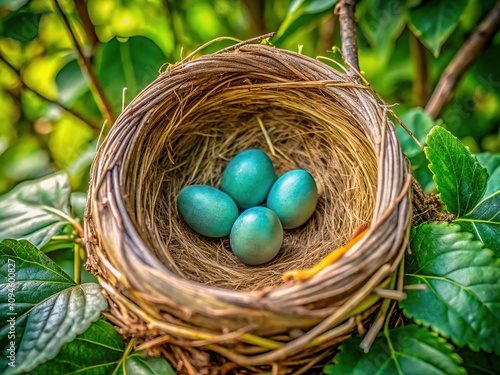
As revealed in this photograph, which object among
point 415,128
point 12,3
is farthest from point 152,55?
point 415,128

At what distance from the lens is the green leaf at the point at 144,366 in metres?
0.71

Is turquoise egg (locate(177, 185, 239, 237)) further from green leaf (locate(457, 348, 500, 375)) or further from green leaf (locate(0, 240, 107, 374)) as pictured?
green leaf (locate(457, 348, 500, 375))

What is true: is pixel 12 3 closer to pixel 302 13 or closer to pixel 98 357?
pixel 302 13

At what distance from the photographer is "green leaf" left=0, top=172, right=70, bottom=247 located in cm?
99

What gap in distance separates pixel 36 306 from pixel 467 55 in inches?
45.1

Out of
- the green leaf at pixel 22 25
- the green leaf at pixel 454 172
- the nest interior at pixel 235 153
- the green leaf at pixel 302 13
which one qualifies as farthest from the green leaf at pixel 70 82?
the green leaf at pixel 454 172

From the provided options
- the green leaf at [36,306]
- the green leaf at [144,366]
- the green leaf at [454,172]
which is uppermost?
the green leaf at [454,172]

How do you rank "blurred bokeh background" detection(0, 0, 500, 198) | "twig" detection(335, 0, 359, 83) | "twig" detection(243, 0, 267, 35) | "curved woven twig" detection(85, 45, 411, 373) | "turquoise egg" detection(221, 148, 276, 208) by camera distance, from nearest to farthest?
"curved woven twig" detection(85, 45, 411, 373), "twig" detection(335, 0, 359, 83), "turquoise egg" detection(221, 148, 276, 208), "blurred bokeh background" detection(0, 0, 500, 198), "twig" detection(243, 0, 267, 35)

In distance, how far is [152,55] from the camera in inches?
49.7

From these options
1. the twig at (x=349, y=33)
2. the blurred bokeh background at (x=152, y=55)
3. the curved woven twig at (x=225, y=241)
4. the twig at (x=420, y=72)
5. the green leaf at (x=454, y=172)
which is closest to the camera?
the curved woven twig at (x=225, y=241)

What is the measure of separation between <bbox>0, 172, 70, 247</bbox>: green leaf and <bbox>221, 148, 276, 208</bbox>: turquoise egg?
36cm

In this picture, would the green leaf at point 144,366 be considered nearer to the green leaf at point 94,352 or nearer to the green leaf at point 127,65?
the green leaf at point 94,352

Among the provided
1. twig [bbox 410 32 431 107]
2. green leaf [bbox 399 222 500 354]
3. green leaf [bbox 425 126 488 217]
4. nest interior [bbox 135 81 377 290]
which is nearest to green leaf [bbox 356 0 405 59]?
twig [bbox 410 32 431 107]

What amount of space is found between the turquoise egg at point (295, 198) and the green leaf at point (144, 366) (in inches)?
17.4
